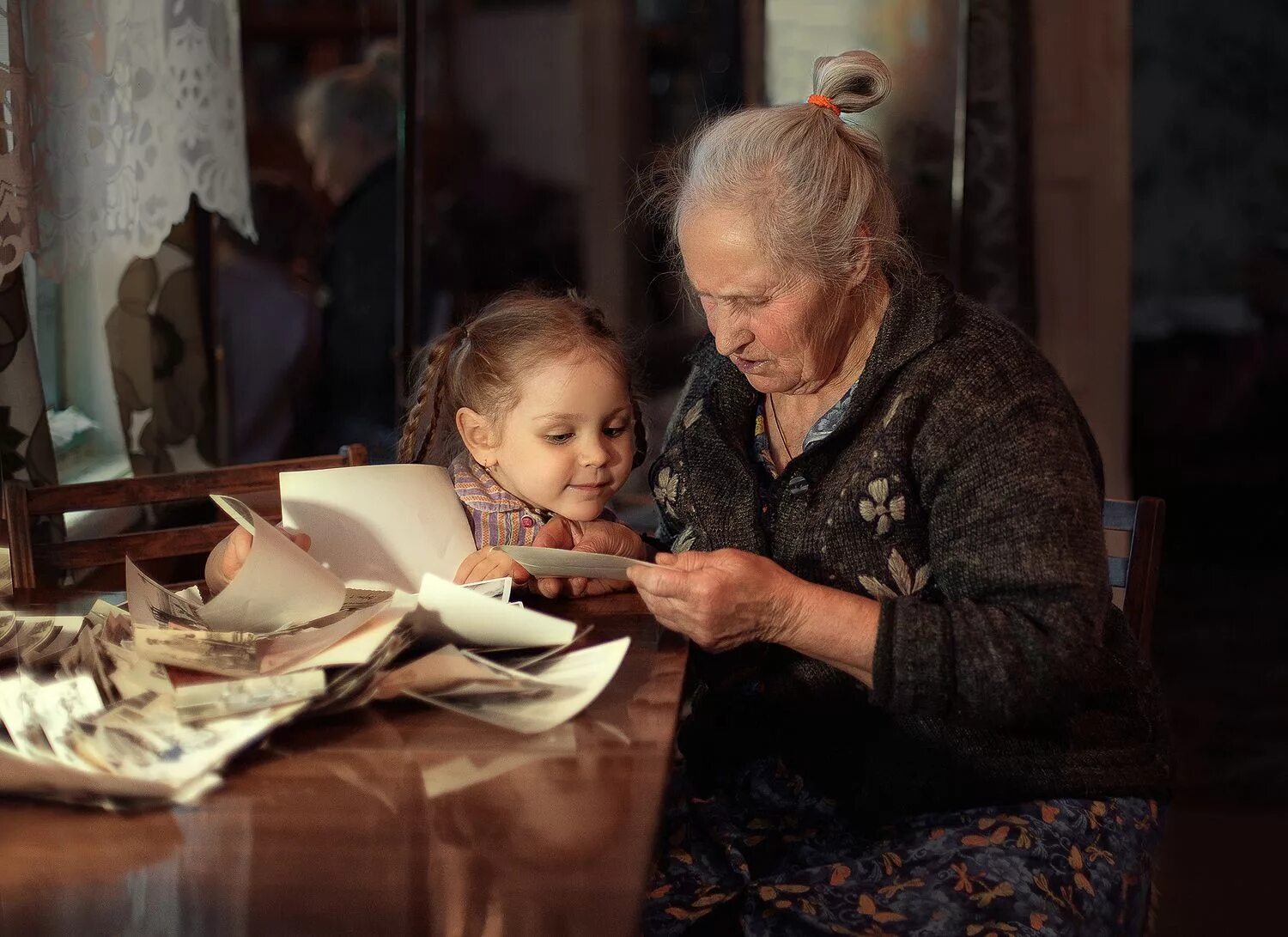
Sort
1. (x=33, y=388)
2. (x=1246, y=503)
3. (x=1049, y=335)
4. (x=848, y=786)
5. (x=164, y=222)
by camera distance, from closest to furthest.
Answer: (x=848, y=786), (x=33, y=388), (x=164, y=222), (x=1049, y=335), (x=1246, y=503)

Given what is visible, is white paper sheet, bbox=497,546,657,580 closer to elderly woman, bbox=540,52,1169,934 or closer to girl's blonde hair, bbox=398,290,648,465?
elderly woman, bbox=540,52,1169,934

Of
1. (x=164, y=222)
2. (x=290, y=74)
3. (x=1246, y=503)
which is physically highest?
(x=290, y=74)

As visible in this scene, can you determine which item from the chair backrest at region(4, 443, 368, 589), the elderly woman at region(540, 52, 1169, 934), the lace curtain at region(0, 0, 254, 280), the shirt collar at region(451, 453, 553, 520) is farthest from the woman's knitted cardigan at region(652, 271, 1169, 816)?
the lace curtain at region(0, 0, 254, 280)

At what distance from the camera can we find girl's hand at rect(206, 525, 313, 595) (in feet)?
4.79

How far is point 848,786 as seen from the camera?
1540 mm

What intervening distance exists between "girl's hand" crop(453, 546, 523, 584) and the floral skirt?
0.35m

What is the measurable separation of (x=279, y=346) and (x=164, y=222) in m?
0.91

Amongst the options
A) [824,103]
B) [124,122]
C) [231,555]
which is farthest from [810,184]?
[124,122]

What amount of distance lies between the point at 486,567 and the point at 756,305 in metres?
0.45

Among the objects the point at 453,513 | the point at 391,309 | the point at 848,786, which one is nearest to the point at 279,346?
the point at 391,309

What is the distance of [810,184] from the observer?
5.09 feet

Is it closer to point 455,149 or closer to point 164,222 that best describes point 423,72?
point 455,149

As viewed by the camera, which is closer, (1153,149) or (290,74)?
(290,74)

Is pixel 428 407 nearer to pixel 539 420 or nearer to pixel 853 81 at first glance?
pixel 539 420
